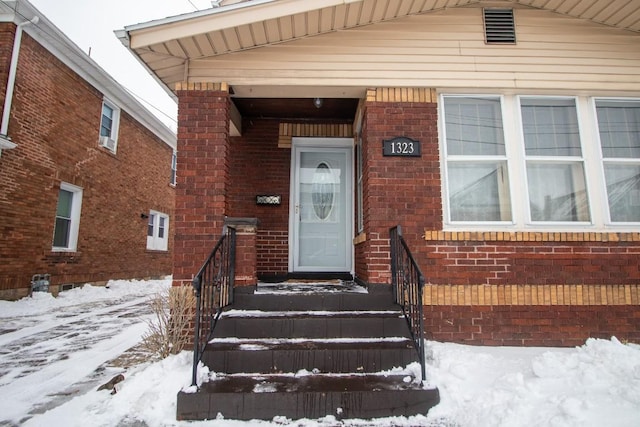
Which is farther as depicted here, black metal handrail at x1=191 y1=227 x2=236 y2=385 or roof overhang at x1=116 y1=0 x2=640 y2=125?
roof overhang at x1=116 y1=0 x2=640 y2=125

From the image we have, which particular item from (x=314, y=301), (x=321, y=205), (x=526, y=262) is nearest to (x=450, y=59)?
(x=526, y=262)

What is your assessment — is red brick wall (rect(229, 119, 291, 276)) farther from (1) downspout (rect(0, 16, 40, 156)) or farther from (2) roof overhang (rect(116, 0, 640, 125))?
(1) downspout (rect(0, 16, 40, 156))

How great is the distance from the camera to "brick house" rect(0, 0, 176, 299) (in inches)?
304

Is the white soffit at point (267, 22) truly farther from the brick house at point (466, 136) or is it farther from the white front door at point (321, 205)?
the white front door at point (321, 205)

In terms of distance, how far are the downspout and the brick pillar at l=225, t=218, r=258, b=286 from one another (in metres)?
6.22

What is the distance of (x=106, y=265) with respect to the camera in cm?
1102

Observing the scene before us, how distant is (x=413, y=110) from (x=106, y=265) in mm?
10221

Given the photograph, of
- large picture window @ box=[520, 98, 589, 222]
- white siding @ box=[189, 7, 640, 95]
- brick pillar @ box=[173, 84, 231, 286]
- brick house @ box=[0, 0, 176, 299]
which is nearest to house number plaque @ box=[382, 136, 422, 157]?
white siding @ box=[189, 7, 640, 95]

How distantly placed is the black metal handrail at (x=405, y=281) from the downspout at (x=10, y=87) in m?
7.87

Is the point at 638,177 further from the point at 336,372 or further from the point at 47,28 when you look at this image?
the point at 47,28

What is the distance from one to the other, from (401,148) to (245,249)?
88.2 inches

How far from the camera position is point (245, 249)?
14.2 feet

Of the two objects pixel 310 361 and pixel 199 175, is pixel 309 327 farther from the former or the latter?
pixel 199 175

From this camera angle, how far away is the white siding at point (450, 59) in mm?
4637
